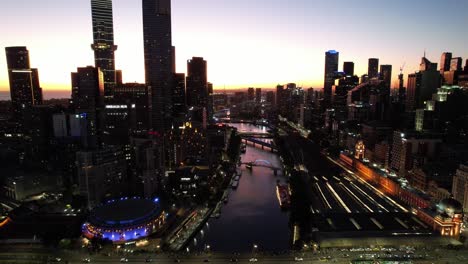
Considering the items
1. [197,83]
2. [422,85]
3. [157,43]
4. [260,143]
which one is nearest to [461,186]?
[422,85]

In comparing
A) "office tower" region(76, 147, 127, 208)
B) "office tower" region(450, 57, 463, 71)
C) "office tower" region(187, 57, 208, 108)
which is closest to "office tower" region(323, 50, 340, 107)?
"office tower" region(187, 57, 208, 108)

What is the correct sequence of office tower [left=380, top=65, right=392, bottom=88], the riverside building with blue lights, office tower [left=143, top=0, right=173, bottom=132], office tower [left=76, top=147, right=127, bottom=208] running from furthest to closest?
office tower [left=380, top=65, right=392, bottom=88] → office tower [left=143, top=0, right=173, bottom=132] → office tower [left=76, top=147, right=127, bottom=208] → the riverside building with blue lights

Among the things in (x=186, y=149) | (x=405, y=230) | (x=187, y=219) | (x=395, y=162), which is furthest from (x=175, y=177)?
(x=395, y=162)

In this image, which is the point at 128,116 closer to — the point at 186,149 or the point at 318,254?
the point at 186,149

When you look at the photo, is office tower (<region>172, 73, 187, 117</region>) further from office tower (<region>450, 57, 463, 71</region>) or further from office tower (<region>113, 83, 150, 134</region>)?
office tower (<region>450, 57, 463, 71</region>)

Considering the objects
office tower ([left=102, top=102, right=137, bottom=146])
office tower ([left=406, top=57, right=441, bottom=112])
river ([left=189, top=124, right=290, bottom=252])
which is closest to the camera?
river ([left=189, top=124, right=290, bottom=252])

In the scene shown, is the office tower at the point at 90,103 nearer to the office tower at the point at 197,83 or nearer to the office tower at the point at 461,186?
the office tower at the point at 197,83

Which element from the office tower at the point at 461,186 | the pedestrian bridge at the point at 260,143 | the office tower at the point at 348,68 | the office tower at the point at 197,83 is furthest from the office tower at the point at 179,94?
the office tower at the point at 461,186
